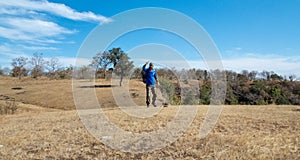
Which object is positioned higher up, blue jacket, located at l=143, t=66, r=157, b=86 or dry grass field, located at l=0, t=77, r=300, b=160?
blue jacket, located at l=143, t=66, r=157, b=86

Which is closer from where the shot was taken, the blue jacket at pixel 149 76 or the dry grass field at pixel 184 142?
the dry grass field at pixel 184 142

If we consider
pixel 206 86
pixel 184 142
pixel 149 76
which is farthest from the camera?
pixel 206 86

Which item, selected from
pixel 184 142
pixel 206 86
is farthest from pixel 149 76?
pixel 206 86

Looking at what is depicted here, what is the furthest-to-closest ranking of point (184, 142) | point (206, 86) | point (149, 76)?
point (206, 86)
point (149, 76)
point (184, 142)

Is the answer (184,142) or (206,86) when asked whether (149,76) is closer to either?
(184,142)

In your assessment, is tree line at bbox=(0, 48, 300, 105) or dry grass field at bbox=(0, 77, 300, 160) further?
tree line at bbox=(0, 48, 300, 105)

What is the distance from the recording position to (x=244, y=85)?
2403 inches

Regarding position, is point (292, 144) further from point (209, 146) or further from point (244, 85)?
point (244, 85)

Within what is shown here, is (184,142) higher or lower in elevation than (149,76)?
lower

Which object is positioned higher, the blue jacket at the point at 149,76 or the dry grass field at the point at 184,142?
the blue jacket at the point at 149,76

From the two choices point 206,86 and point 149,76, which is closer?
point 149,76

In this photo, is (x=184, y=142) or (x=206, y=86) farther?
(x=206, y=86)

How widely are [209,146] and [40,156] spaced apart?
4.19m

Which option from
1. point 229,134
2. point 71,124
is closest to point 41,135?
point 71,124
